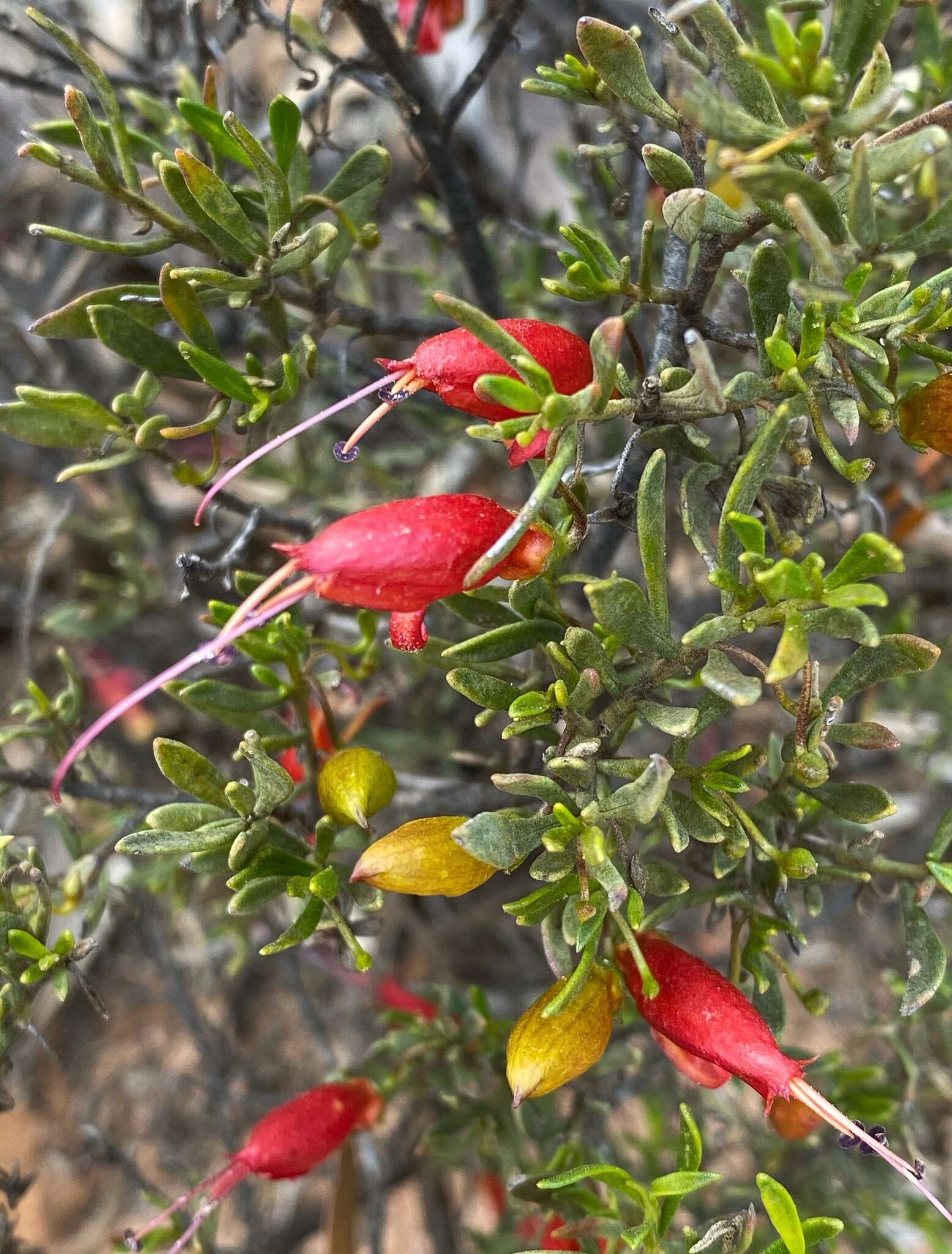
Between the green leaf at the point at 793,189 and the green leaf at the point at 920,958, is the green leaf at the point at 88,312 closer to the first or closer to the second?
the green leaf at the point at 793,189

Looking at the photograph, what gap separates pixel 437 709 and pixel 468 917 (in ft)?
1.59

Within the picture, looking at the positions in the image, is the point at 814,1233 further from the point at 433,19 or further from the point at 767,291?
the point at 433,19

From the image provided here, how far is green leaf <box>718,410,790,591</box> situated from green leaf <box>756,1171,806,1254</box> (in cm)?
50

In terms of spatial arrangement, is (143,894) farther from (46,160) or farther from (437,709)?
(46,160)

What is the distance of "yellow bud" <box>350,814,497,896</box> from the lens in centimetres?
88

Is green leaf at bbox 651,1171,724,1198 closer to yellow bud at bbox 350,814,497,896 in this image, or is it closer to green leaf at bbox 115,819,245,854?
yellow bud at bbox 350,814,497,896

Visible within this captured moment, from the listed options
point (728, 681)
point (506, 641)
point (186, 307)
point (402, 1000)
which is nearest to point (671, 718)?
point (728, 681)

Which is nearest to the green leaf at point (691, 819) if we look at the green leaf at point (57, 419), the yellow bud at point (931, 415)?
the yellow bud at point (931, 415)

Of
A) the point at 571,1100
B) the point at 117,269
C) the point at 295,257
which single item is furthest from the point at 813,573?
the point at 117,269

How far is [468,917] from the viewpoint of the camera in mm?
2135

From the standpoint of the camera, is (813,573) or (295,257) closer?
(813,573)

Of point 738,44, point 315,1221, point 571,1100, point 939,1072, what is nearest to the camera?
point 738,44

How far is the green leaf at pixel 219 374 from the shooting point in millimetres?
924

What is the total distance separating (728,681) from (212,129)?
2.38 ft
